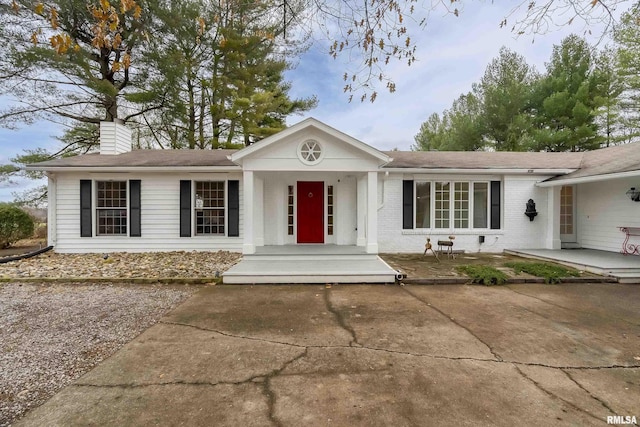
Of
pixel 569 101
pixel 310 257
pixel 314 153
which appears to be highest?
pixel 569 101

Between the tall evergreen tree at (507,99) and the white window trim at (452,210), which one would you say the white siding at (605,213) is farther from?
the tall evergreen tree at (507,99)

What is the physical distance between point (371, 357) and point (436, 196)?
7.99 meters

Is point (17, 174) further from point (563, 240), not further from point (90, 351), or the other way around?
point (563, 240)

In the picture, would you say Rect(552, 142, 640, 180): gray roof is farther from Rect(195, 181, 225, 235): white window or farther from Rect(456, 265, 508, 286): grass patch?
Rect(195, 181, 225, 235): white window

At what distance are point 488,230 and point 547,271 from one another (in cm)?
334

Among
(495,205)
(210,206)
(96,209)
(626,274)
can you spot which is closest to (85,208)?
(96,209)

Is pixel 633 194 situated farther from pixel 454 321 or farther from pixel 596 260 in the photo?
pixel 454 321

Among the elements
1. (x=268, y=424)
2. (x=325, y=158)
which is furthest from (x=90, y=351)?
(x=325, y=158)

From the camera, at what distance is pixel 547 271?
280 inches

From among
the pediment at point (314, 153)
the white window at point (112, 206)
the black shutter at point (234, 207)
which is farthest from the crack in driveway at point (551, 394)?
the white window at point (112, 206)

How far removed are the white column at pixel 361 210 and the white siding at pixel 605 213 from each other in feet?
25.0

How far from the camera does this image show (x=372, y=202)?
318 inches

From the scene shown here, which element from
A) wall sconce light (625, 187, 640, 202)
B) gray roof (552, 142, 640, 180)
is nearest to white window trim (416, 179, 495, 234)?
gray roof (552, 142, 640, 180)

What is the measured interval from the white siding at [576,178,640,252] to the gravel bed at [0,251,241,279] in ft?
37.8
